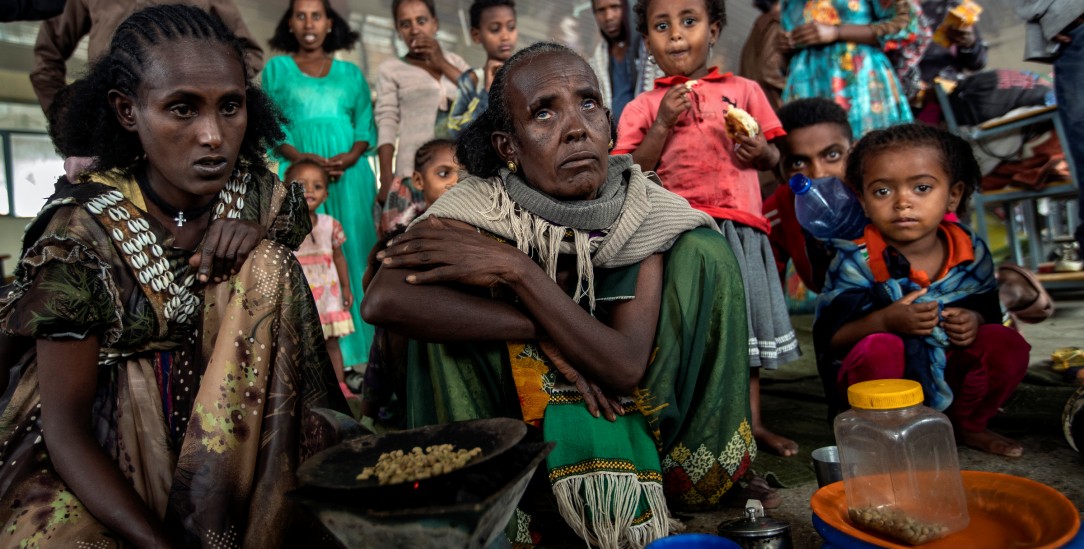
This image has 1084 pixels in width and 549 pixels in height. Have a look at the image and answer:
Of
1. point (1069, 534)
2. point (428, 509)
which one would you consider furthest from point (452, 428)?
point (1069, 534)

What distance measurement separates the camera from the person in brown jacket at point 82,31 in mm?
3498

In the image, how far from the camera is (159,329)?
1.89m

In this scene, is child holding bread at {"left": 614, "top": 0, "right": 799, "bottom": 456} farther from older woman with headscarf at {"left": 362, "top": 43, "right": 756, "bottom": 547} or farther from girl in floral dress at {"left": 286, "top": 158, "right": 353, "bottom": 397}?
girl in floral dress at {"left": 286, "top": 158, "right": 353, "bottom": 397}

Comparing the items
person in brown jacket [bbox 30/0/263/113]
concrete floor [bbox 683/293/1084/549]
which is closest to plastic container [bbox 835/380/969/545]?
concrete floor [bbox 683/293/1084/549]

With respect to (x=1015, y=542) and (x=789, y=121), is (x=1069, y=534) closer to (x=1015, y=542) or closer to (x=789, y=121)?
(x=1015, y=542)

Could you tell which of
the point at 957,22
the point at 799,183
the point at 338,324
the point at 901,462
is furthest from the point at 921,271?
the point at 957,22

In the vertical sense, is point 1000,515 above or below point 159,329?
below

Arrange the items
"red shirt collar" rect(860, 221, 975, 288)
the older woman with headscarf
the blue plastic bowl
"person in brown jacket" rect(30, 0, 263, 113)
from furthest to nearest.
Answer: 1. "person in brown jacket" rect(30, 0, 263, 113)
2. "red shirt collar" rect(860, 221, 975, 288)
3. the older woman with headscarf
4. the blue plastic bowl

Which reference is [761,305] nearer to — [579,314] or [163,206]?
[579,314]

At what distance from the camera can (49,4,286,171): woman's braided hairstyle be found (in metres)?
1.88

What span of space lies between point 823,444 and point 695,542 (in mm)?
1267

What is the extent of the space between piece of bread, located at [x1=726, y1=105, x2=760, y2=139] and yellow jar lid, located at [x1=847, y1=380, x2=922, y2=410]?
1359 mm

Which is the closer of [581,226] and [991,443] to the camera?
[581,226]

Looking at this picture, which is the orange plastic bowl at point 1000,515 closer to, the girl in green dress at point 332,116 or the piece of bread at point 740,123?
the piece of bread at point 740,123
